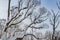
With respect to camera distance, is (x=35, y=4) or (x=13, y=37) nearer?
(x=13, y=37)

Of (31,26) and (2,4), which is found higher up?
(2,4)

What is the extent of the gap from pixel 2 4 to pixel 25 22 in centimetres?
135

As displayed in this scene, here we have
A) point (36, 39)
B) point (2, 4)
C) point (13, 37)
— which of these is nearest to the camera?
point (13, 37)

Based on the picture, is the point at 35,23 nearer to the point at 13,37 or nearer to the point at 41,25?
the point at 41,25

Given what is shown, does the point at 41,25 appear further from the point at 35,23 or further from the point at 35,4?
the point at 35,4

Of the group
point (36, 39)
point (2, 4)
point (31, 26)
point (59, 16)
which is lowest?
point (36, 39)

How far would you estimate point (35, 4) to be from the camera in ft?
22.4

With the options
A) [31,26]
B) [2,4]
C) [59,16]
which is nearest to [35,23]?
[31,26]

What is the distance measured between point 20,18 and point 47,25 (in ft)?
4.41

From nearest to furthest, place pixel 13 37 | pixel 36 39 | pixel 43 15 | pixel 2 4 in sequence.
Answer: pixel 13 37 < pixel 2 4 < pixel 36 39 < pixel 43 15

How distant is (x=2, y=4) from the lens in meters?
6.28

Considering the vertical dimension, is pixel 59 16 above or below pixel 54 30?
above

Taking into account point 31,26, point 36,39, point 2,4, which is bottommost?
point 36,39

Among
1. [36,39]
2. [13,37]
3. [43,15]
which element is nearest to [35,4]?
[43,15]
